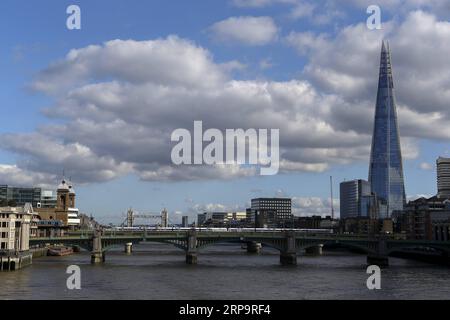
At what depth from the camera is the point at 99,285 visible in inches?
3314

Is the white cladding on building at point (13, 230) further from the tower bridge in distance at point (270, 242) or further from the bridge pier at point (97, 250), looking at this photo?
the bridge pier at point (97, 250)

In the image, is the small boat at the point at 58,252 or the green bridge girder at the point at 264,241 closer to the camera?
the green bridge girder at the point at 264,241

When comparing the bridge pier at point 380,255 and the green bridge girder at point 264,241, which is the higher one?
the green bridge girder at point 264,241

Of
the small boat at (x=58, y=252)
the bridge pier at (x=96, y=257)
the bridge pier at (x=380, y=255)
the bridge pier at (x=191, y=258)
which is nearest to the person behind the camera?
the bridge pier at (x=96, y=257)

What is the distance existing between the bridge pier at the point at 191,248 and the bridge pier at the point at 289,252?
20634 millimetres

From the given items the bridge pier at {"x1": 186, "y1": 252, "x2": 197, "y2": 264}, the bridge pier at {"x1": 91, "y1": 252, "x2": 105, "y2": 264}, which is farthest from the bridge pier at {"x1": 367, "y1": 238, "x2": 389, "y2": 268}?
the bridge pier at {"x1": 91, "y1": 252, "x2": 105, "y2": 264}

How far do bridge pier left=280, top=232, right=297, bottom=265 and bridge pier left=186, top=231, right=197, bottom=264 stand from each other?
20.6 m

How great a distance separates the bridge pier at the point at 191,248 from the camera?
442 ft

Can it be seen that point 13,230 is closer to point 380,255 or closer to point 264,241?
point 264,241

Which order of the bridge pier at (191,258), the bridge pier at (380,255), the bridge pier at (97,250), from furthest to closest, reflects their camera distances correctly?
the bridge pier at (380,255), the bridge pier at (191,258), the bridge pier at (97,250)

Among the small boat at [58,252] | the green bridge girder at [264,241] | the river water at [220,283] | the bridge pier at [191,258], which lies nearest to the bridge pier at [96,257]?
the green bridge girder at [264,241]

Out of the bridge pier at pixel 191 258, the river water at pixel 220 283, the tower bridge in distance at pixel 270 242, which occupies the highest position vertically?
the tower bridge in distance at pixel 270 242

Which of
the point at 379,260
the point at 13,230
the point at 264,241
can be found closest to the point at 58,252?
the point at 13,230
